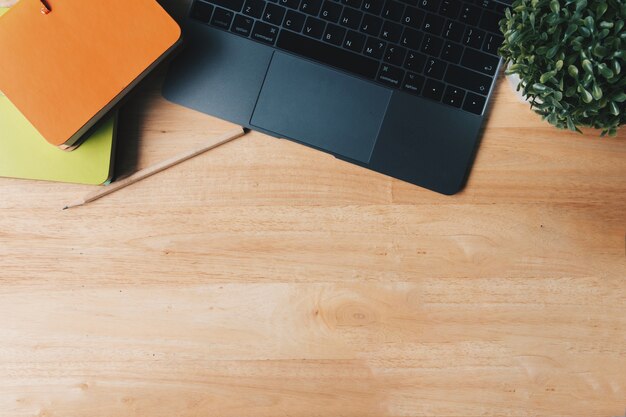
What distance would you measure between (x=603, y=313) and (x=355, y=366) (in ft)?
1.00

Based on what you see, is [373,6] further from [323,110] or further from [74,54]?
[74,54]

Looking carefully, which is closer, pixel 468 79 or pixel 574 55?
pixel 574 55

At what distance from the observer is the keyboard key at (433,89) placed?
68 centimetres

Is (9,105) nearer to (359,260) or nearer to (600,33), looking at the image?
(359,260)

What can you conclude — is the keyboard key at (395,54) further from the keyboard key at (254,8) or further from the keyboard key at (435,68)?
the keyboard key at (254,8)

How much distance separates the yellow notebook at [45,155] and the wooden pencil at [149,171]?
0.06ft

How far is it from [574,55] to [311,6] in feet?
0.99

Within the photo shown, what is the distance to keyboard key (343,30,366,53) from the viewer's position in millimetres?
686

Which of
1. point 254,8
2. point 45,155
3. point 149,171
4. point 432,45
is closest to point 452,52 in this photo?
point 432,45

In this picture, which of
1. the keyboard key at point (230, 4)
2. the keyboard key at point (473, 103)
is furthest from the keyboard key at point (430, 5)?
the keyboard key at point (230, 4)

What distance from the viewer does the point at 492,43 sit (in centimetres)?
67

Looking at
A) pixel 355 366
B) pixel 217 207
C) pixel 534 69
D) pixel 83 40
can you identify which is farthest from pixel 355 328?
pixel 83 40

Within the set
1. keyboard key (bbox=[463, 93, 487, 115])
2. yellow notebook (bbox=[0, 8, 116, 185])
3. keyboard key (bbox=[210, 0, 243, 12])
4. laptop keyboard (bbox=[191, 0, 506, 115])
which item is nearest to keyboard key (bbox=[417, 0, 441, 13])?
laptop keyboard (bbox=[191, 0, 506, 115])

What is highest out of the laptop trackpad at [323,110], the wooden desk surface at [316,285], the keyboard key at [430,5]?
the keyboard key at [430,5]
